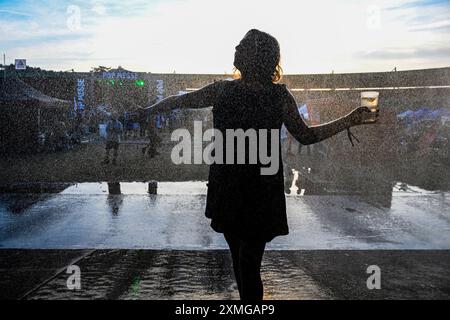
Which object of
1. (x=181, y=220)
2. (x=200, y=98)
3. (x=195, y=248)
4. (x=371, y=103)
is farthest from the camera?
(x=181, y=220)

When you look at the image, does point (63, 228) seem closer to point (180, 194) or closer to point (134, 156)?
point (180, 194)

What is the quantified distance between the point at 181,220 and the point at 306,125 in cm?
481

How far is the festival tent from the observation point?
20203mm

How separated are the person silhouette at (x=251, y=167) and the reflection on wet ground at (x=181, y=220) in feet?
10.5

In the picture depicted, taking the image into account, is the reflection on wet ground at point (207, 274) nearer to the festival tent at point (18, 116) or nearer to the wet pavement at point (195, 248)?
the wet pavement at point (195, 248)

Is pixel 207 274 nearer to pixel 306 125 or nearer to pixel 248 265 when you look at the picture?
pixel 248 265

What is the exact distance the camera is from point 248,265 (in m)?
2.48

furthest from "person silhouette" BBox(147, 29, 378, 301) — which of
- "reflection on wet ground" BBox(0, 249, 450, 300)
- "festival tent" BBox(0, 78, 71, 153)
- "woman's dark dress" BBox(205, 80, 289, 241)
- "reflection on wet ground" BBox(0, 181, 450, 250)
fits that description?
"festival tent" BBox(0, 78, 71, 153)

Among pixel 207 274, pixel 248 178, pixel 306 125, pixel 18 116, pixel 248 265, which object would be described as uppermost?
pixel 18 116

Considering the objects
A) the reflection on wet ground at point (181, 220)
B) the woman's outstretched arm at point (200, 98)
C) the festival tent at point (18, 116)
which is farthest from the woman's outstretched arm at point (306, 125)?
the festival tent at point (18, 116)

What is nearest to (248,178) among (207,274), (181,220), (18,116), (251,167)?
(251,167)

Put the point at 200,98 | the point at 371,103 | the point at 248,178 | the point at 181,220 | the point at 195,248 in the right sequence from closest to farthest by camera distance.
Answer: the point at 248,178 → the point at 200,98 → the point at 371,103 → the point at 195,248 → the point at 181,220

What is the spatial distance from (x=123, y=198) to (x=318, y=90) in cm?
4117

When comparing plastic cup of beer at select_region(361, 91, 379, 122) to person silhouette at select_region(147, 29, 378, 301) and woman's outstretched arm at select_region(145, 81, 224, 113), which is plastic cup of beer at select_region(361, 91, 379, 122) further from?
woman's outstretched arm at select_region(145, 81, 224, 113)
